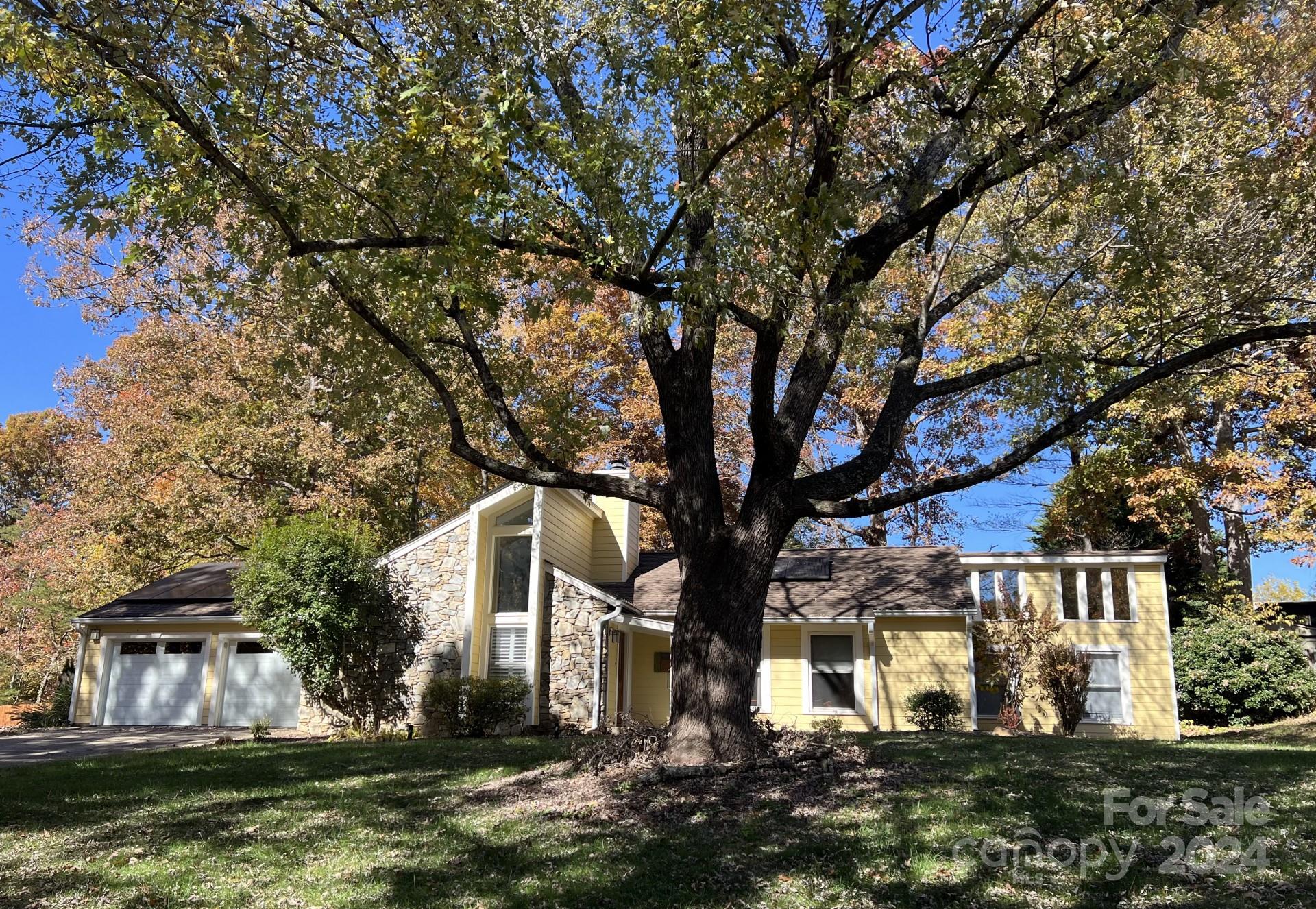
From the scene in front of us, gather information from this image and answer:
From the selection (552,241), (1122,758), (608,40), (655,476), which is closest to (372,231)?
(552,241)

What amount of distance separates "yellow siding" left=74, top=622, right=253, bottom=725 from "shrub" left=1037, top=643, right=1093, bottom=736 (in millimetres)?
15566

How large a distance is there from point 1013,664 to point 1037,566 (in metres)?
2.56

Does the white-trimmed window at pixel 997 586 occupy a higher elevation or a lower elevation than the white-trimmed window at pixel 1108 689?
higher

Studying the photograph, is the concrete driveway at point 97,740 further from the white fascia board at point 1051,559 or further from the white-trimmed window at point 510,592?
the white fascia board at point 1051,559

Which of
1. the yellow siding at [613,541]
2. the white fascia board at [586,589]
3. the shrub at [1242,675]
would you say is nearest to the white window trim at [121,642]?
the white fascia board at [586,589]

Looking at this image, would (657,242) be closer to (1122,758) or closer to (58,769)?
(1122,758)

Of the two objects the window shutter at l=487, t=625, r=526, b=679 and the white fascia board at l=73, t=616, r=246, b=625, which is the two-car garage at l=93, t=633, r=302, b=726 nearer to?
the white fascia board at l=73, t=616, r=246, b=625

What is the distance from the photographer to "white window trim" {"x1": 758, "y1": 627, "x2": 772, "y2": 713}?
17.0 meters

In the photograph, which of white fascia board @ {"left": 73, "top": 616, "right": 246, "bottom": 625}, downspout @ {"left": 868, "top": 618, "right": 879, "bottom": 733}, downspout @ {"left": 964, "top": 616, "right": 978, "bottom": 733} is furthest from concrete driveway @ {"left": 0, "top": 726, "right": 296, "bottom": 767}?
downspout @ {"left": 964, "top": 616, "right": 978, "bottom": 733}

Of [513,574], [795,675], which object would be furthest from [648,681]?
[513,574]

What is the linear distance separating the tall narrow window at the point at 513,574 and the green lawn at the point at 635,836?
7.89 m

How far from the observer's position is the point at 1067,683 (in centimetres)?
1499

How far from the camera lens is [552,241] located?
7.83m

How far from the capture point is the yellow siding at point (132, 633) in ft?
61.8
